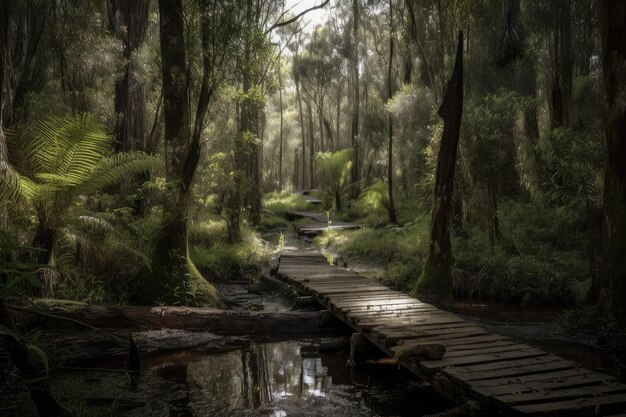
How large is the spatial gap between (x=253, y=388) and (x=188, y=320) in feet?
6.15

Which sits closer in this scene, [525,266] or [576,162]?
→ [576,162]

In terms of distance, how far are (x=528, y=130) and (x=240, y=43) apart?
11.6 m

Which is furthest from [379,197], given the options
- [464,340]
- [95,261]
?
→ [464,340]

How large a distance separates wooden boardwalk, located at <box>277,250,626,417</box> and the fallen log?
0.61 meters

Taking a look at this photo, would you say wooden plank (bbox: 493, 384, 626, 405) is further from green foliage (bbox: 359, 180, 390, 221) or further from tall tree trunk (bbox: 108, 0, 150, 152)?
green foliage (bbox: 359, 180, 390, 221)

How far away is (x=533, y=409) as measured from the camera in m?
3.40

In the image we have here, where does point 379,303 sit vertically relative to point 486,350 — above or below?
above

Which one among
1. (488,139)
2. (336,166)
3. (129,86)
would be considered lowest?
(488,139)

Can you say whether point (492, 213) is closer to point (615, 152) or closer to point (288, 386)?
point (615, 152)

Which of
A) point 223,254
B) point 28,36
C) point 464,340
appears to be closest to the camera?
point 464,340

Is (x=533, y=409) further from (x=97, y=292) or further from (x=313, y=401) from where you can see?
(x=97, y=292)

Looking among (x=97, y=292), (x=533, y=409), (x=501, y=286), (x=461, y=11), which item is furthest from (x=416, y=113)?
(x=533, y=409)

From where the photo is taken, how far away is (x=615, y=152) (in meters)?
6.12

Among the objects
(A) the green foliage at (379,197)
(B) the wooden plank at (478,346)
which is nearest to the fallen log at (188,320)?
(B) the wooden plank at (478,346)
